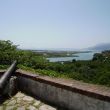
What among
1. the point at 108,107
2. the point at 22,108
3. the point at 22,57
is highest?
the point at 22,57

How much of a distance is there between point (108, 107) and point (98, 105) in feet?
0.90

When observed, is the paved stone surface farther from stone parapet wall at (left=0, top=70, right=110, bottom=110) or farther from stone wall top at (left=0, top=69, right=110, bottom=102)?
stone wall top at (left=0, top=69, right=110, bottom=102)

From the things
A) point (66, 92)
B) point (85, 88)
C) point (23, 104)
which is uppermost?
point (85, 88)

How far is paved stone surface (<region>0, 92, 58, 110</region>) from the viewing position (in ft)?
19.1

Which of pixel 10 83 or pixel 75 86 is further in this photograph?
pixel 10 83

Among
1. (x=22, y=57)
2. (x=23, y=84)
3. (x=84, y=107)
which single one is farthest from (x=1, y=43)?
(x=84, y=107)

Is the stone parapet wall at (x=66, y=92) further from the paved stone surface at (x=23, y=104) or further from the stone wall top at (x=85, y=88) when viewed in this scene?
the paved stone surface at (x=23, y=104)

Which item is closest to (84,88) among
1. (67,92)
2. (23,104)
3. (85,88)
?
(85,88)

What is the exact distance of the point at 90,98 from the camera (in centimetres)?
496

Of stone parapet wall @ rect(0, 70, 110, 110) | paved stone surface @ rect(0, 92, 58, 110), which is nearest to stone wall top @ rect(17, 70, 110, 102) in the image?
stone parapet wall @ rect(0, 70, 110, 110)

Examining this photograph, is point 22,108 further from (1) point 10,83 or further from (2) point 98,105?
(2) point 98,105

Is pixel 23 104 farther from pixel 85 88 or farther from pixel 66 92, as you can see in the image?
pixel 85 88

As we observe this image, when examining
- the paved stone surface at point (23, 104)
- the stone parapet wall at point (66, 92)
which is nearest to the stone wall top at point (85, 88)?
the stone parapet wall at point (66, 92)

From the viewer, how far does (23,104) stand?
6031 mm
